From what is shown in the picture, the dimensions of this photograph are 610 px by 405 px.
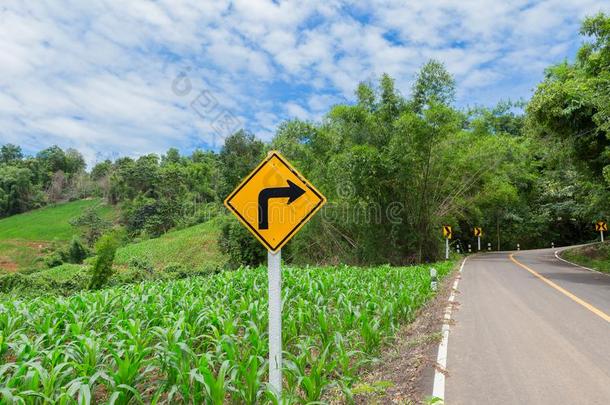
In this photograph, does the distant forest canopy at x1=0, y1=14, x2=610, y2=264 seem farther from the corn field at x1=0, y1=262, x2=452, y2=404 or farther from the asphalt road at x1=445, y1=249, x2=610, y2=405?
the corn field at x1=0, y1=262, x2=452, y2=404

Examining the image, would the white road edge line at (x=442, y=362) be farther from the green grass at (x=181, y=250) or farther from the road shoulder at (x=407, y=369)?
the green grass at (x=181, y=250)

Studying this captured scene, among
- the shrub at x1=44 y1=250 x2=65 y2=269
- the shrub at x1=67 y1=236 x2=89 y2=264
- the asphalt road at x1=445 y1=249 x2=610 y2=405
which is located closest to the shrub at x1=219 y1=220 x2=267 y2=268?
the asphalt road at x1=445 y1=249 x2=610 y2=405

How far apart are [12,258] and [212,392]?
212ft

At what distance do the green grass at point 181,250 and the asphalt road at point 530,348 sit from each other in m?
32.2

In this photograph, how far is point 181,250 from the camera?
4509cm

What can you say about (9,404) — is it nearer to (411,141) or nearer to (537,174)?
(411,141)

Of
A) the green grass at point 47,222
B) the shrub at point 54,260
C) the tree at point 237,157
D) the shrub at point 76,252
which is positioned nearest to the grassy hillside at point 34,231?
the green grass at point 47,222

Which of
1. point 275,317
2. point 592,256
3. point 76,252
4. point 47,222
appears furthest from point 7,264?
point 275,317

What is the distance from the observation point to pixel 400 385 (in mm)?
4410

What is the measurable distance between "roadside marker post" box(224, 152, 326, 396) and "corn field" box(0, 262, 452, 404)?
54 centimetres

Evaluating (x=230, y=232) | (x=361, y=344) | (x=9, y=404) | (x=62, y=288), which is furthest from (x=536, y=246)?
(x=9, y=404)

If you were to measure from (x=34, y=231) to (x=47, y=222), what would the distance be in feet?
17.1

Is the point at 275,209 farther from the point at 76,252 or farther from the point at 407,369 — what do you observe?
the point at 76,252

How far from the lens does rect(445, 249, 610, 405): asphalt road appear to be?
165 inches
